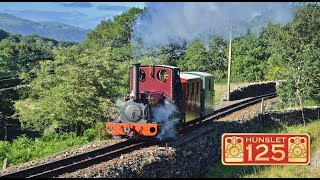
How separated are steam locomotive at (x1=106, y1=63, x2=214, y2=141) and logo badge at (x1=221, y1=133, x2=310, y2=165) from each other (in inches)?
171

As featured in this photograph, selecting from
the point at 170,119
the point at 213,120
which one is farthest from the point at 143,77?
the point at 213,120

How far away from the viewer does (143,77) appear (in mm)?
17844

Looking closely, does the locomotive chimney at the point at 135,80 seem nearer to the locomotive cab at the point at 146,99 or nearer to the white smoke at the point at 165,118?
the locomotive cab at the point at 146,99

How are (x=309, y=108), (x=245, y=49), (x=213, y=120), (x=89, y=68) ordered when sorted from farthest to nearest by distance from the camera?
1. (x=245, y=49)
2. (x=89, y=68)
3. (x=309, y=108)
4. (x=213, y=120)

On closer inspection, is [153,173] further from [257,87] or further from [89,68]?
[257,87]

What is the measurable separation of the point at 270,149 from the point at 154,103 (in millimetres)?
6235

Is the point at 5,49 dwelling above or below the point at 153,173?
above

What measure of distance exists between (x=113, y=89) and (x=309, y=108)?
1242 cm

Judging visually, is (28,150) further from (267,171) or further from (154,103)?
(267,171)

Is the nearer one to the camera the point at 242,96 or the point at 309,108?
the point at 309,108

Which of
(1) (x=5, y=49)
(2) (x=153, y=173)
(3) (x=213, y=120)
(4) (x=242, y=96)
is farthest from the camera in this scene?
(1) (x=5, y=49)

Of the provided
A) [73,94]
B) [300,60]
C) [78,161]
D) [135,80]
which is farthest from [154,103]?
[300,60]

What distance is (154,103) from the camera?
16.7 m

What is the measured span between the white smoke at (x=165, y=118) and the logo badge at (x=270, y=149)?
15.6 ft
